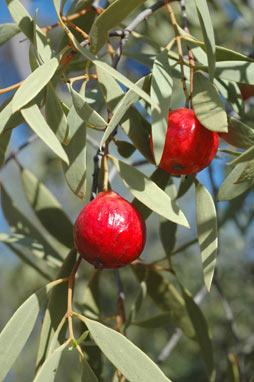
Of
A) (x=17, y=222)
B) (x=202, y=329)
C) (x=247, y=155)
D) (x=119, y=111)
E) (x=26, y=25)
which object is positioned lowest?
(x=202, y=329)

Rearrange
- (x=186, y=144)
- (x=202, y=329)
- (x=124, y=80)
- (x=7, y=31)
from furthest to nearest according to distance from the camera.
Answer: (x=202, y=329), (x=7, y=31), (x=186, y=144), (x=124, y=80)

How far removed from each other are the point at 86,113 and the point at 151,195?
171mm

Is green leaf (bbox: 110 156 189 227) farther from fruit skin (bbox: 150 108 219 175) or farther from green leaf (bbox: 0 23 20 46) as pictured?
green leaf (bbox: 0 23 20 46)

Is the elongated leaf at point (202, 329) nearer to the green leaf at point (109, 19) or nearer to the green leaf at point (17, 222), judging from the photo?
the green leaf at point (17, 222)

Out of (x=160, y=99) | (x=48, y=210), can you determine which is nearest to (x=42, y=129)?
(x=160, y=99)

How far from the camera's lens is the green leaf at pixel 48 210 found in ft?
4.42

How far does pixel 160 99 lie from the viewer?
0.86 m

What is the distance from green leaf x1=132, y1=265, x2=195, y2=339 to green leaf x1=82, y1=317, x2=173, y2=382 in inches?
20.4

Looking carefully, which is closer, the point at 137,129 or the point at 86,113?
the point at 86,113

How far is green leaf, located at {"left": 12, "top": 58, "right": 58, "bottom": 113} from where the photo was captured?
0.74 meters

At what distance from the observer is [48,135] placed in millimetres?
748

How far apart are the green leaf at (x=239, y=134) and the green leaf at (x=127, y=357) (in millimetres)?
391

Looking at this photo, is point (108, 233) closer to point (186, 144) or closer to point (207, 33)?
point (186, 144)

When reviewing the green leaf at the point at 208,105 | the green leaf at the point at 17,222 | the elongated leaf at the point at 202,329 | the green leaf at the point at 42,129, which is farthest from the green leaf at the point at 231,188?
the green leaf at the point at 17,222
